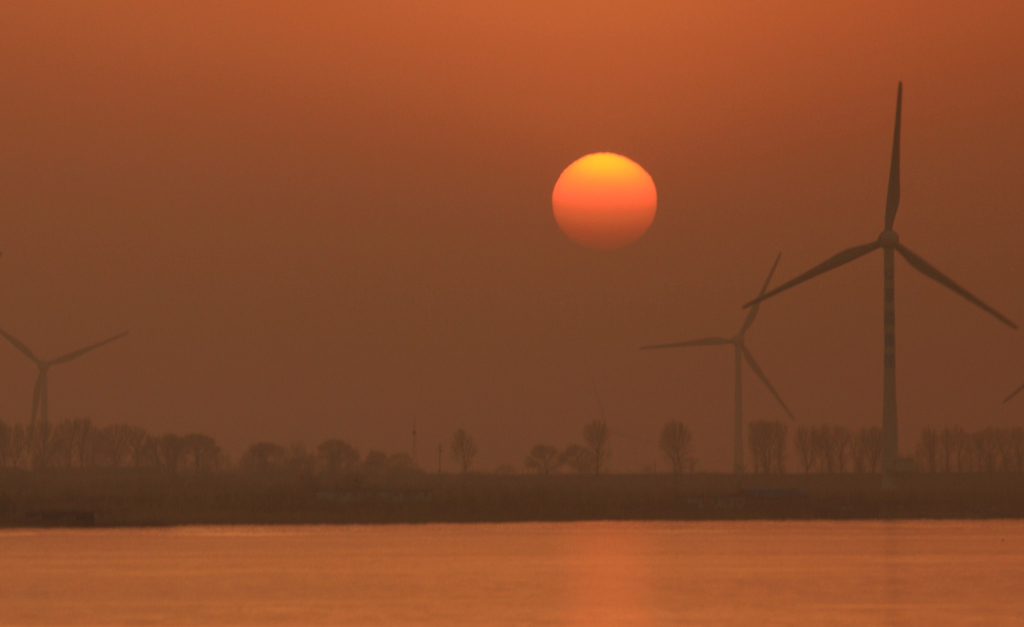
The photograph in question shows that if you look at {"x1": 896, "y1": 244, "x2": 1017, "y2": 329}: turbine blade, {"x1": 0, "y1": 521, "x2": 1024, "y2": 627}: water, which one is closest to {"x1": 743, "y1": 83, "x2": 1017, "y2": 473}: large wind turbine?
{"x1": 896, "y1": 244, "x2": 1017, "y2": 329}: turbine blade

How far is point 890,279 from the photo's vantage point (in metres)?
118

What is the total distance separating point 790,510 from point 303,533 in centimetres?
3969

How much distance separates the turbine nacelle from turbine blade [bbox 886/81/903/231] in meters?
0.79

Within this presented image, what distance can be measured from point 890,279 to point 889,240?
476 cm

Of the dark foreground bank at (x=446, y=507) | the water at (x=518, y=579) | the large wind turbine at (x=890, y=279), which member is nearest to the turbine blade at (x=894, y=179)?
the large wind turbine at (x=890, y=279)

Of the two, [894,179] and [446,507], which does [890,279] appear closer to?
[894,179]

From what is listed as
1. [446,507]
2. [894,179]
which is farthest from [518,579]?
[894,179]

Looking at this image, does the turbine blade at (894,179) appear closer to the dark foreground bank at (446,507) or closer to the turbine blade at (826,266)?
the turbine blade at (826,266)

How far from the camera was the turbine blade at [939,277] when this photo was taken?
328 feet

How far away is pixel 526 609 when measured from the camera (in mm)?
34188

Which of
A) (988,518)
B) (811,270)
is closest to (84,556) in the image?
(988,518)

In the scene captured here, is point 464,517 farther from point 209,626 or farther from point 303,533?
point 209,626

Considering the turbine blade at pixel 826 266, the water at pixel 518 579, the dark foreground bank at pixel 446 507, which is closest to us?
the water at pixel 518 579

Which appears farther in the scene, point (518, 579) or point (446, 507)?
point (446, 507)
